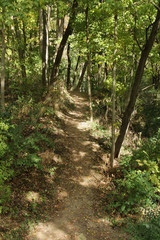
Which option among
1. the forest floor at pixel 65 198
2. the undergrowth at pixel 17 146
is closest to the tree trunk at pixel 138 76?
the forest floor at pixel 65 198

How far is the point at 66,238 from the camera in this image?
4.47 m

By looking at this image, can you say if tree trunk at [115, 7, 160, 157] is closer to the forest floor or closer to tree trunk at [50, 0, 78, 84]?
the forest floor

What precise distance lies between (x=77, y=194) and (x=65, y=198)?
1.68 feet

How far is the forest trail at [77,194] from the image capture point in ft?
15.4

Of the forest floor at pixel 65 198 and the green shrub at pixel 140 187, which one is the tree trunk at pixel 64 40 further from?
the green shrub at pixel 140 187

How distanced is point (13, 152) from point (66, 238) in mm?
2671

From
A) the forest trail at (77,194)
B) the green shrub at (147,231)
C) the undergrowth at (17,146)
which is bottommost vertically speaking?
the forest trail at (77,194)

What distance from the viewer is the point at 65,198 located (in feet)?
19.2

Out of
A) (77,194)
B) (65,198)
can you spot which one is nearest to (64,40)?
(77,194)

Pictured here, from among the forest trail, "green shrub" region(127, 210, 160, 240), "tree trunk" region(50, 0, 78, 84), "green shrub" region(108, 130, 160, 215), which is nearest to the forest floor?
the forest trail

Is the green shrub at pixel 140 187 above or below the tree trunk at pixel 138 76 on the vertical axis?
below

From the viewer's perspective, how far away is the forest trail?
15.4 ft

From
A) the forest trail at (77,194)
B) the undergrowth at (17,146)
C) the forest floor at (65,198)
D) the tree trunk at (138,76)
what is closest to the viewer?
the undergrowth at (17,146)

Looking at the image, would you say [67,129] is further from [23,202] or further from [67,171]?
[23,202]
